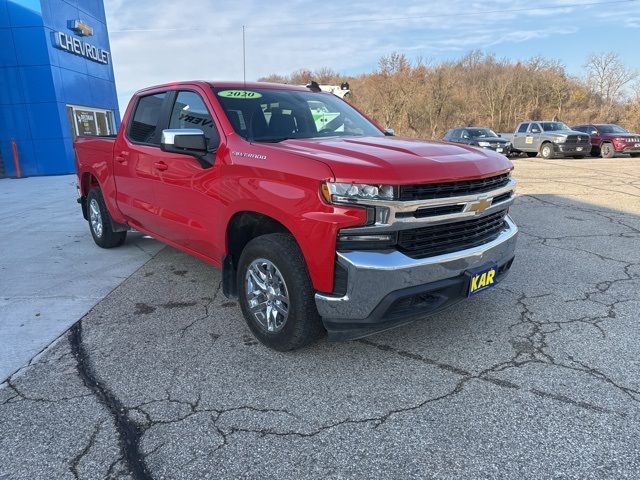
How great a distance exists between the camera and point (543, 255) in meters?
5.59

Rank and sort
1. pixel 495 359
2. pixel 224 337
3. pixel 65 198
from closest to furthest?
pixel 495 359 < pixel 224 337 < pixel 65 198

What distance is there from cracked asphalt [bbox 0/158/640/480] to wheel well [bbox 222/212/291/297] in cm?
40

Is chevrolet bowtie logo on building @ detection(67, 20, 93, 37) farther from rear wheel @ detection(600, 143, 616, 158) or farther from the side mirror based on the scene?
rear wheel @ detection(600, 143, 616, 158)

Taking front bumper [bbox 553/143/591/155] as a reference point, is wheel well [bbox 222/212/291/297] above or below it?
above

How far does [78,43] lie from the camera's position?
725 inches

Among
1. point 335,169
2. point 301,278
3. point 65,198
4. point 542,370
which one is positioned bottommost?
point 65,198

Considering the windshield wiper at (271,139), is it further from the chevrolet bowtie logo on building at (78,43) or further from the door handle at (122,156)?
the chevrolet bowtie logo on building at (78,43)

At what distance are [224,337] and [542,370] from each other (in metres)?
2.26

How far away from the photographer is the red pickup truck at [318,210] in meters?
2.73

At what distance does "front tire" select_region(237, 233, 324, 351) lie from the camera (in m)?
3.00

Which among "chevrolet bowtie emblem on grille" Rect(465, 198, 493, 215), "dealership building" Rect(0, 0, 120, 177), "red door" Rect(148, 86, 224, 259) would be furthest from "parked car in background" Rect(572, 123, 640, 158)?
"dealership building" Rect(0, 0, 120, 177)

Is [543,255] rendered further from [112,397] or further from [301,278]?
[112,397]

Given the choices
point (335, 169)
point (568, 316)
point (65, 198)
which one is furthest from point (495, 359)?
point (65, 198)

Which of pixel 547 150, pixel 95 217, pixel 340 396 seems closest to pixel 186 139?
pixel 340 396
